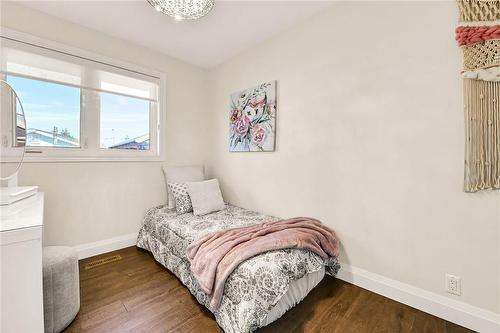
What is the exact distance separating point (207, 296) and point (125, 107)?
2301mm

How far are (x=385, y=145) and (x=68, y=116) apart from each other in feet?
9.87

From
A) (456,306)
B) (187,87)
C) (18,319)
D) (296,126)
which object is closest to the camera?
(18,319)

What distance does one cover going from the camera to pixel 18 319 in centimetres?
90

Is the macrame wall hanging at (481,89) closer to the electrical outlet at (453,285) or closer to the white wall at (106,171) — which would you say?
the electrical outlet at (453,285)

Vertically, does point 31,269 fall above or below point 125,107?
below

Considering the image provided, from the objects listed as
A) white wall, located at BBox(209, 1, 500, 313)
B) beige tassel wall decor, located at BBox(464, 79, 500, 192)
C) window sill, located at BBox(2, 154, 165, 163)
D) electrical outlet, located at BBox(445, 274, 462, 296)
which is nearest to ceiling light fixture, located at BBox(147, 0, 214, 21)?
white wall, located at BBox(209, 1, 500, 313)

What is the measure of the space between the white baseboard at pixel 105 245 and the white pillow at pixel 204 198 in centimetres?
91

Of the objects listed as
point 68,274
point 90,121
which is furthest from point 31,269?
point 90,121

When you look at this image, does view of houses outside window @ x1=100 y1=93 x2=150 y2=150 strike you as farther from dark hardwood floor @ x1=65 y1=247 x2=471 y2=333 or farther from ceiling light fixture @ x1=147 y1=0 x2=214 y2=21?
dark hardwood floor @ x1=65 y1=247 x2=471 y2=333

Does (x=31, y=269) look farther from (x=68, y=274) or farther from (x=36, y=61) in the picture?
(x=36, y=61)

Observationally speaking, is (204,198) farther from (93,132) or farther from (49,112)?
(49,112)

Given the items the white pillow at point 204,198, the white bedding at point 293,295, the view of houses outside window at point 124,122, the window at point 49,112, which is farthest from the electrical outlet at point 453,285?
the window at point 49,112

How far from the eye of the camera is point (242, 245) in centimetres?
156

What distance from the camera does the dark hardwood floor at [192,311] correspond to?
1.40 meters
